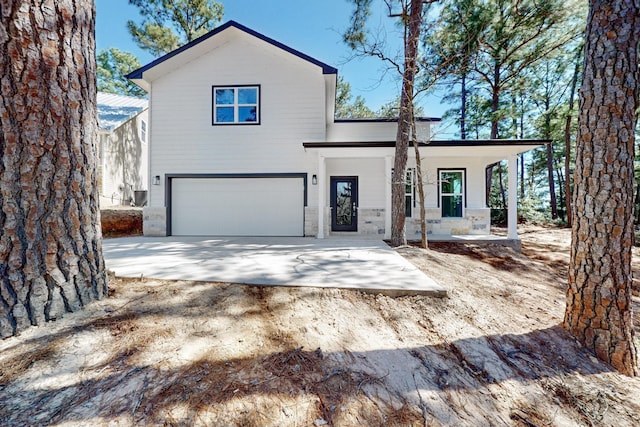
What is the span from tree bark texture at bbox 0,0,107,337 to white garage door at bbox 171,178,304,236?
6.25 meters

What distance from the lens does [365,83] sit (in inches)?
282

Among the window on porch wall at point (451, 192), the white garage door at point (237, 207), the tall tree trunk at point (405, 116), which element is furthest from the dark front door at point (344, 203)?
the window on porch wall at point (451, 192)

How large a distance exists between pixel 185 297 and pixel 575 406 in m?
3.30

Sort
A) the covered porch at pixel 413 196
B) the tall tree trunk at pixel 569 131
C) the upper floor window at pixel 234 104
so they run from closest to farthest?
the upper floor window at pixel 234 104 → the covered porch at pixel 413 196 → the tall tree trunk at pixel 569 131

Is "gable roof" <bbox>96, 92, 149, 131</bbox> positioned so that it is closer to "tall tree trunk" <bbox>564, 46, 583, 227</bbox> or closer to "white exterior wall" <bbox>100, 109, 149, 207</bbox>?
"white exterior wall" <bbox>100, 109, 149, 207</bbox>

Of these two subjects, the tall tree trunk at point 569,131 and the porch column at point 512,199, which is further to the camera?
the tall tree trunk at point 569,131

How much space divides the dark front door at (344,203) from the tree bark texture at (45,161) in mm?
7490

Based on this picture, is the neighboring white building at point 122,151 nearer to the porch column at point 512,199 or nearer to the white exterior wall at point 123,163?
→ the white exterior wall at point 123,163

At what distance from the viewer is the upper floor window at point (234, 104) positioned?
8.65 m

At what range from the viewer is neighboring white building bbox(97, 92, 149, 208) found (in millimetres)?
11172

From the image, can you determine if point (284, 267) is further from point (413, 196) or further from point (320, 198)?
point (413, 196)

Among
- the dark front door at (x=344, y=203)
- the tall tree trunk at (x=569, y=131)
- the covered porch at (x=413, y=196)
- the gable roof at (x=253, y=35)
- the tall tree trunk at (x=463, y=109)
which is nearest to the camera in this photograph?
the gable roof at (x=253, y=35)

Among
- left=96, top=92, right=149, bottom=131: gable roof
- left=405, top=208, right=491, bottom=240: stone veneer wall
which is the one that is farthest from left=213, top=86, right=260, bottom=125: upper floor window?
left=405, top=208, right=491, bottom=240: stone veneer wall

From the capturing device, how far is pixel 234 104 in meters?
8.73
